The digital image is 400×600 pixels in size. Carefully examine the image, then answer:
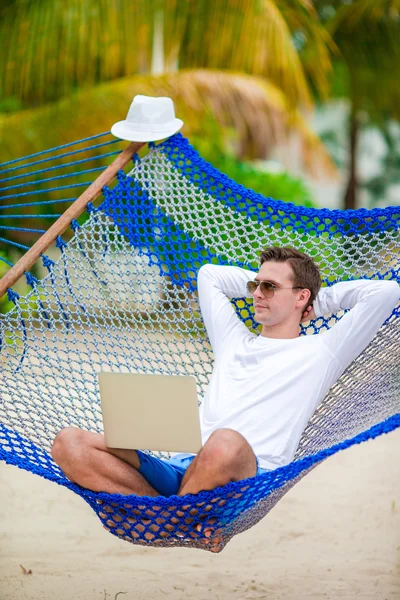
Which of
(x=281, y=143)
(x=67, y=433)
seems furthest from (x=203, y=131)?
(x=67, y=433)

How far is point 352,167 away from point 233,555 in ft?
29.3

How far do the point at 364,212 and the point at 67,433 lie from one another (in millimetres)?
1167

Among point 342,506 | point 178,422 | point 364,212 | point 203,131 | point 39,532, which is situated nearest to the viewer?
point 178,422

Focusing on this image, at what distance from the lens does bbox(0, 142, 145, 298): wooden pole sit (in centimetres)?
264

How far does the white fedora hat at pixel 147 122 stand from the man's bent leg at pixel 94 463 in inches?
43.9

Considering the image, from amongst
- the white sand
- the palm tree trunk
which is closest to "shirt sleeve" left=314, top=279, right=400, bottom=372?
the white sand

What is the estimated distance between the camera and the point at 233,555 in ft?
9.77

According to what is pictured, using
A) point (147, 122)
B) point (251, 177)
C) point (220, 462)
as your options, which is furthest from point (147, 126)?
point (251, 177)

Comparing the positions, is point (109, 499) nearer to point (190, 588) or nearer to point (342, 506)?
point (190, 588)

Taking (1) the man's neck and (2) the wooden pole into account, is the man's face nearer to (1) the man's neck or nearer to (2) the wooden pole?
(1) the man's neck

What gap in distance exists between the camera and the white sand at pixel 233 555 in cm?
269

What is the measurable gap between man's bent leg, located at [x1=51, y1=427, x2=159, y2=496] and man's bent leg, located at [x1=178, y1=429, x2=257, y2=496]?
0.15 m

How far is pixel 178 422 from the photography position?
6.47 ft

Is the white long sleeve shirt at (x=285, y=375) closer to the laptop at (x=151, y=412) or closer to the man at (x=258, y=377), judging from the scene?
the man at (x=258, y=377)
